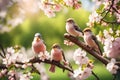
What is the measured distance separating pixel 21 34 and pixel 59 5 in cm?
600

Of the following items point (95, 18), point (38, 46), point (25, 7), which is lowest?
point (38, 46)

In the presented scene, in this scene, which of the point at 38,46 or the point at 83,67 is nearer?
the point at 83,67

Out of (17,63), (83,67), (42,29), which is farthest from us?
(42,29)

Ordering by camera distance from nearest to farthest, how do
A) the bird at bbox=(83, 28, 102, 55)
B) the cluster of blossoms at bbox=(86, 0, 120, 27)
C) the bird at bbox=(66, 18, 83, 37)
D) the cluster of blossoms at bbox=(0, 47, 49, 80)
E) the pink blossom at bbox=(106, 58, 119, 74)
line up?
the pink blossom at bbox=(106, 58, 119, 74)
the cluster of blossoms at bbox=(0, 47, 49, 80)
the cluster of blossoms at bbox=(86, 0, 120, 27)
the bird at bbox=(83, 28, 102, 55)
the bird at bbox=(66, 18, 83, 37)

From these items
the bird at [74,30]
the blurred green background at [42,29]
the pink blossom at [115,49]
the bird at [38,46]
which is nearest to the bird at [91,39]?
the bird at [74,30]

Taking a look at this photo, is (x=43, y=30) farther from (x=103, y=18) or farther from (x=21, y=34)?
(x=103, y=18)

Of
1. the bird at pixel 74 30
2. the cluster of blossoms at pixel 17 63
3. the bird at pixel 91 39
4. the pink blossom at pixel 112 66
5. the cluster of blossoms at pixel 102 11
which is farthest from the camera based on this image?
the bird at pixel 74 30

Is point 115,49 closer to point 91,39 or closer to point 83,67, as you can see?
point 83,67

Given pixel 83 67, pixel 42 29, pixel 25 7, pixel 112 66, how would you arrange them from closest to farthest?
pixel 112 66 < pixel 83 67 < pixel 25 7 < pixel 42 29

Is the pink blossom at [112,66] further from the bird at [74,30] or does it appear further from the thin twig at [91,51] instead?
the bird at [74,30]

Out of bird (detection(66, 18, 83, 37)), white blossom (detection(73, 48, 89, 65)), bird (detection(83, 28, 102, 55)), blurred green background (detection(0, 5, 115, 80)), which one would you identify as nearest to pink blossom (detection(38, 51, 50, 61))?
white blossom (detection(73, 48, 89, 65))

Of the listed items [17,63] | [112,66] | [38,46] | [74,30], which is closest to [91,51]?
[112,66]

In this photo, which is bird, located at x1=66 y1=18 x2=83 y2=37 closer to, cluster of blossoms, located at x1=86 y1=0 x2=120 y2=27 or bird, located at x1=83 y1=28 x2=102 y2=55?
bird, located at x1=83 y1=28 x2=102 y2=55

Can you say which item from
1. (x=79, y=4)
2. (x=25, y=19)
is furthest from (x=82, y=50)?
(x=25, y=19)
